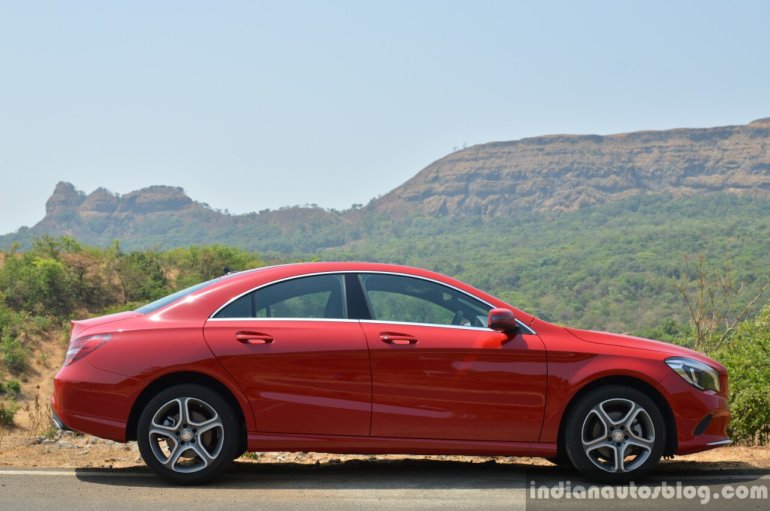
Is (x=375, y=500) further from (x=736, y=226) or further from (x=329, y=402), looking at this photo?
(x=736, y=226)

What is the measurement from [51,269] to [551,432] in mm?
55769

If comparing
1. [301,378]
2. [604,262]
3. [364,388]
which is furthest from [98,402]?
[604,262]

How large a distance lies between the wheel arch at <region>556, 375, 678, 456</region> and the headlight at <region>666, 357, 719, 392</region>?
213 millimetres

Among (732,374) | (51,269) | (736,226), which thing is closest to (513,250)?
(736,226)

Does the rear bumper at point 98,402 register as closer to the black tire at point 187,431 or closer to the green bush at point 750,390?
the black tire at point 187,431

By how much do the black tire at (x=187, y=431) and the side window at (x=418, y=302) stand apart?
120 cm

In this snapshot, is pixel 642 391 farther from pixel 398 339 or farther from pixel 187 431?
pixel 187 431

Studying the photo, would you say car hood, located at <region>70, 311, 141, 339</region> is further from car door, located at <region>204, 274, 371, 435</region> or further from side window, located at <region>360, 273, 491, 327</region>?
side window, located at <region>360, 273, 491, 327</region>

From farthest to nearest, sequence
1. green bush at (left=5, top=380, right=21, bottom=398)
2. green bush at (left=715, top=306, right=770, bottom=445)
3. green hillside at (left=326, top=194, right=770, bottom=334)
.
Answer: green hillside at (left=326, top=194, right=770, bottom=334) < green bush at (left=5, top=380, right=21, bottom=398) < green bush at (left=715, top=306, right=770, bottom=445)

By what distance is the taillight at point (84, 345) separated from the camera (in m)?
6.84

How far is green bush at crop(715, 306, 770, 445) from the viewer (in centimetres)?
1067

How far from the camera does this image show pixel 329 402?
677 centimetres
